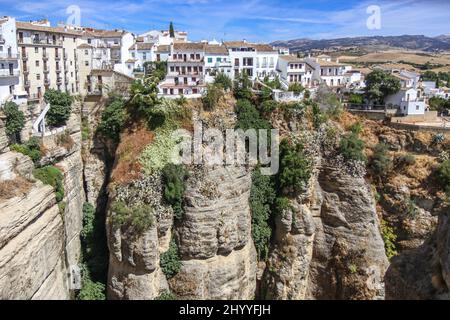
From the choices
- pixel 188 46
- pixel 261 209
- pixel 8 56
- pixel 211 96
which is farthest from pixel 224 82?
pixel 8 56

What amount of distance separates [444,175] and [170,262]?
55.8ft

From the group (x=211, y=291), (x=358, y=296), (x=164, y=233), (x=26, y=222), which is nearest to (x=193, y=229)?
(x=164, y=233)

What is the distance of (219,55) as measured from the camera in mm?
35531

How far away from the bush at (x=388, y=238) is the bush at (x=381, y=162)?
3282 millimetres

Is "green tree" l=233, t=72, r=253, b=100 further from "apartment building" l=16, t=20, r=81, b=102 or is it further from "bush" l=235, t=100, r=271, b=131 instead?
"apartment building" l=16, t=20, r=81, b=102

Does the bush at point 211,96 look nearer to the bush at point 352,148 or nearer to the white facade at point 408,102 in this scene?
the bush at point 352,148

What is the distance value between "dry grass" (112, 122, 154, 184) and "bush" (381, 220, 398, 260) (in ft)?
51.8

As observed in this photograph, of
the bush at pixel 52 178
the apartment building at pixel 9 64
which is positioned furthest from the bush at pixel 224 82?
the apartment building at pixel 9 64

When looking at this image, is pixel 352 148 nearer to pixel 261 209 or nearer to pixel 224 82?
pixel 261 209

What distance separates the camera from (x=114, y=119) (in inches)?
1052

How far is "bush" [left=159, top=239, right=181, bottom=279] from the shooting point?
22984mm

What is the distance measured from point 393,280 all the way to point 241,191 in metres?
15.7

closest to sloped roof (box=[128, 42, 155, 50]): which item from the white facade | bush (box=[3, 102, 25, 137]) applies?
bush (box=[3, 102, 25, 137])
